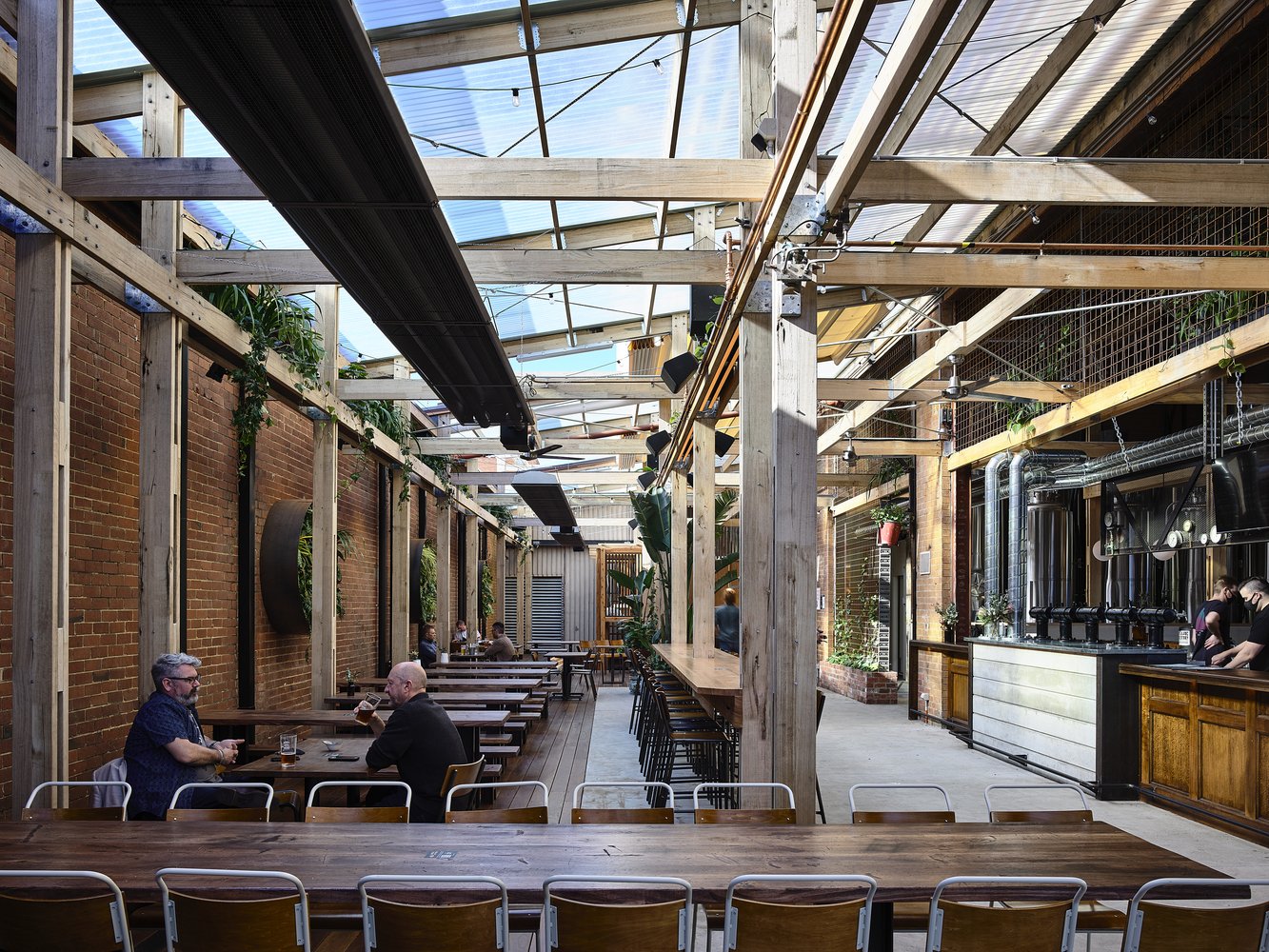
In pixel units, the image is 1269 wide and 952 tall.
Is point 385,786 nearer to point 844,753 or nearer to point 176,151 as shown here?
point 176,151

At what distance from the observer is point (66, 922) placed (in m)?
3.03

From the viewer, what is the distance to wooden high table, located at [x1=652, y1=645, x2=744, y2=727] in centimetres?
613

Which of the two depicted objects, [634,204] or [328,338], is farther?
[634,204]

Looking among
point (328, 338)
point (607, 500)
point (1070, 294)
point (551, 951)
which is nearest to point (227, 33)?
point (551, 951)

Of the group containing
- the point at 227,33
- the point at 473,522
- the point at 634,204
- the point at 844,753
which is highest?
the point at 634,204

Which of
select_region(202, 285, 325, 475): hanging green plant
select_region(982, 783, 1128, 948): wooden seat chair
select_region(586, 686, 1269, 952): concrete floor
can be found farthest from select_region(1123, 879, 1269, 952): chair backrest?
select_region(202, 285, 325, 475): hanging green plant

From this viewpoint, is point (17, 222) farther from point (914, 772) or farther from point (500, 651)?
point (500, 651)

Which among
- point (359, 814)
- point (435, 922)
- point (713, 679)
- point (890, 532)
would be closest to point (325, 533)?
point (713, 679)

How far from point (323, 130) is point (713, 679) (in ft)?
14.4

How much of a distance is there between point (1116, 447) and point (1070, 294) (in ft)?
6.53

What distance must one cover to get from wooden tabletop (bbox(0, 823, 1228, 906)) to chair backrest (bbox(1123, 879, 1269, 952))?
118 mm

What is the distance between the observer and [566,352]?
1444cm

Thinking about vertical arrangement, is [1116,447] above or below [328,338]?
below

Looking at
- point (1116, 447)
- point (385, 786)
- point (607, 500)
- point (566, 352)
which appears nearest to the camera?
point (385, 786)
